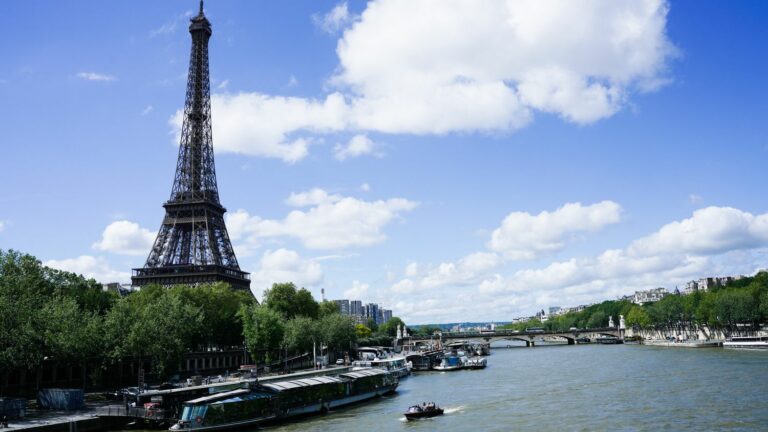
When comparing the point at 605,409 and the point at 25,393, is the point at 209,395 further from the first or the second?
the point at 605,409

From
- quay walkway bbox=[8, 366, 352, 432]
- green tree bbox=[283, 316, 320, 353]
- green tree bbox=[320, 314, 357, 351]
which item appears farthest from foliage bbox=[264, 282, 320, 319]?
quay walkway bbox=[8, 366, 352, 432]

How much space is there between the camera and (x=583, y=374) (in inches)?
2980

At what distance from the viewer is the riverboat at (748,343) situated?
107838mm

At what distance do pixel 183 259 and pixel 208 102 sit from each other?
31754 millimetres

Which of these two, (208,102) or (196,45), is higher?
(196,45)

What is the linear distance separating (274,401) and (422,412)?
11.4m

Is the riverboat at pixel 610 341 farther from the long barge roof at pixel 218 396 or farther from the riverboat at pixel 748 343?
the long barge roof at pixel 218 396

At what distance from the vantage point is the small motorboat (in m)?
47.1

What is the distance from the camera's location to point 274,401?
48.5 m

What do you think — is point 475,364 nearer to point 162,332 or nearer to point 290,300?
point 290,300

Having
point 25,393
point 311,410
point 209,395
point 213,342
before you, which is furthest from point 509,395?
point 213,342

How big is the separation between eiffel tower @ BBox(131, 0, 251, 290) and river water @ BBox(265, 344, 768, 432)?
49.4 metres

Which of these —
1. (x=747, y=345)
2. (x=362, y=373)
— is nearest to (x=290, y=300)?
(x=362, y=373)

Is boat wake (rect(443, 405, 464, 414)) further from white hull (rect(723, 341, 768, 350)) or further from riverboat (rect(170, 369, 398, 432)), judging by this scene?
white hull (rect(723, 341, 768, 350))
